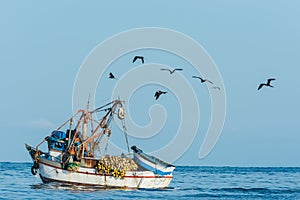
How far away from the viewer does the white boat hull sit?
179 ft

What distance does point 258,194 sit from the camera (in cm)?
5975

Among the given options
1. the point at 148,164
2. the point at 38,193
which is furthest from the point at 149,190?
the point at 38,193

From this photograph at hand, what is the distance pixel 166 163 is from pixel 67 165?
28.2ft

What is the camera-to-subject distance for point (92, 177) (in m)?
54.5

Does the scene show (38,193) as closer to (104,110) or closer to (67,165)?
(67,165)

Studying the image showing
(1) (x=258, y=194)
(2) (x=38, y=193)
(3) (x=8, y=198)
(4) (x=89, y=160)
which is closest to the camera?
(3) (x=8, y=198)

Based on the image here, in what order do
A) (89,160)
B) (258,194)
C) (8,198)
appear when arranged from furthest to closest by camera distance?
(258,194), (89,160), (8,198)

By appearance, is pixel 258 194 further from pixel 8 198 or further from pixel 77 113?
pixel 8 198

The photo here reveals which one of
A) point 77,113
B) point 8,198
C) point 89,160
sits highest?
point 77,113

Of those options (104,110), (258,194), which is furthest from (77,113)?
(258,194)

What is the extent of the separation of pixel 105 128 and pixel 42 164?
19.5 feet

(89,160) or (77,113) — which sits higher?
(77,113)

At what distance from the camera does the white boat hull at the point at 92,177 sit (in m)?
54.5

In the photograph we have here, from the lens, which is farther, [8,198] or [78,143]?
[78,143]
